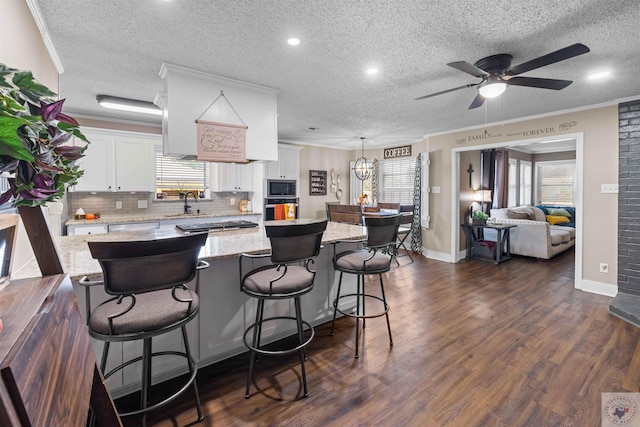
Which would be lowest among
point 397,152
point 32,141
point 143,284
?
point 143,284

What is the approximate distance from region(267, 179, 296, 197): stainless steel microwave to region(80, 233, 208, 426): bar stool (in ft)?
14.1

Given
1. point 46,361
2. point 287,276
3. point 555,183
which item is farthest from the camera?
point 555,183

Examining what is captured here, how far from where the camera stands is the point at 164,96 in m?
2.76

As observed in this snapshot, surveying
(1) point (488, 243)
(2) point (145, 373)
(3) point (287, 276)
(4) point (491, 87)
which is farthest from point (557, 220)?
(2) point (145, 373)

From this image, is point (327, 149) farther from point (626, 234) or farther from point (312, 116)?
point (626, 234)

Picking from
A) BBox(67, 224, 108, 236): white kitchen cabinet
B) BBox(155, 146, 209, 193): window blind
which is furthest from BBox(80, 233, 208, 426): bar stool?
BBox(155, 146, 209, 193): window blind

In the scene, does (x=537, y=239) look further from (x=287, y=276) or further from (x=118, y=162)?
(x=118, y=162)

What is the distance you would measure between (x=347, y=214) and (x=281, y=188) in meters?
1.40

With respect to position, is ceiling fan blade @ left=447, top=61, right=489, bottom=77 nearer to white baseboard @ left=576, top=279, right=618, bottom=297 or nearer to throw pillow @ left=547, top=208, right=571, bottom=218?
white baseboard @ left=576, top=279, right=618, bottom=297

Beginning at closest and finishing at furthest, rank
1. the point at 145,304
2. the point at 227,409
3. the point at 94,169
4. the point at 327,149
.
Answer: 1. the point at 145,304
2. the point at 227,409
3. the point at 94,169
4. the point at 327,149

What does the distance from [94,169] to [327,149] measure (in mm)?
4525

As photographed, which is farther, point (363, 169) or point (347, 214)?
point (363, 169)

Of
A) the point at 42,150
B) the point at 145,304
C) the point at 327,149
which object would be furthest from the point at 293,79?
the point at 327,149

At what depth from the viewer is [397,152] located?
22.4ft
